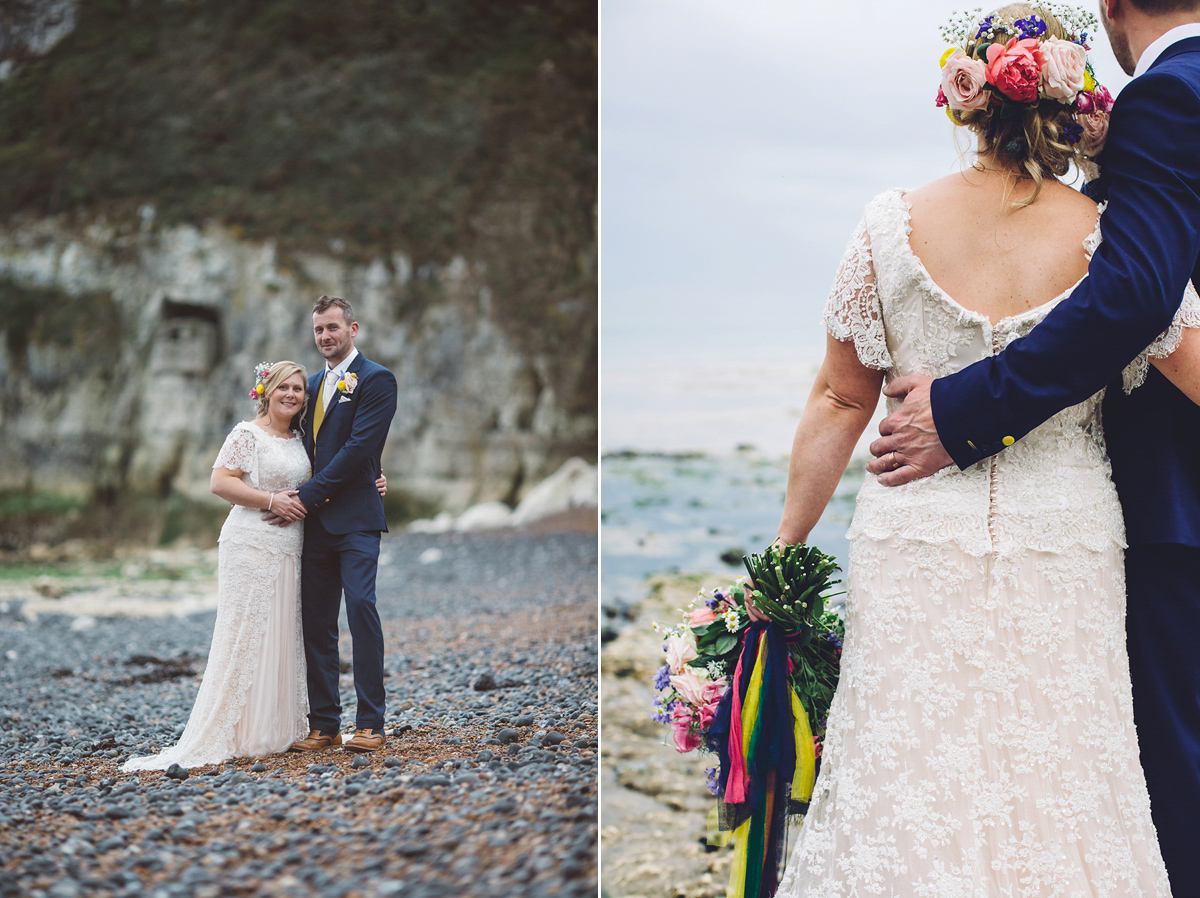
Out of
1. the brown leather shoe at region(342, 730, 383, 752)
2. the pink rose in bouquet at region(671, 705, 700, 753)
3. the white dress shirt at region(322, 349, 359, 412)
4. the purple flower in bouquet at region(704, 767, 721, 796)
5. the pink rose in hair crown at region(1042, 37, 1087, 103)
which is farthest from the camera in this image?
the white dress shirt at region(322, 349, 359, 412)

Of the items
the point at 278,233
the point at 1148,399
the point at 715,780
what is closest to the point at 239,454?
the point at 715,780

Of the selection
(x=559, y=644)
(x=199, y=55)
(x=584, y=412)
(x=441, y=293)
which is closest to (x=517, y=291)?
(x=441, y=293)

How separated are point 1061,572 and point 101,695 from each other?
5679mm

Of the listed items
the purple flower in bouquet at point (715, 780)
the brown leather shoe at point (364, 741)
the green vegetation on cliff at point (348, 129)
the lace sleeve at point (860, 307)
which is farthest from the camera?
the green vegetation on cliff at point (348, 129)

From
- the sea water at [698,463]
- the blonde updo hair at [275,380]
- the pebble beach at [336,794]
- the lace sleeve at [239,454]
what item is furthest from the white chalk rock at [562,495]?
the lace sleeve at [239,454]

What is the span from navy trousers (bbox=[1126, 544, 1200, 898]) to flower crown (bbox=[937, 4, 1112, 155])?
2.67 ft

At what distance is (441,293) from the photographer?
1723cm

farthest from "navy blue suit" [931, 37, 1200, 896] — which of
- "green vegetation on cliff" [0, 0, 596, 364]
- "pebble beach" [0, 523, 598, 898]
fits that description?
"green vegetation on cliff" [0, 0, 596, 364]

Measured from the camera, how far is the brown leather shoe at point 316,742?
3.36 meters

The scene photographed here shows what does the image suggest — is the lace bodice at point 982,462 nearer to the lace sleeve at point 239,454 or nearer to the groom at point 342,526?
the groom at point 342,526

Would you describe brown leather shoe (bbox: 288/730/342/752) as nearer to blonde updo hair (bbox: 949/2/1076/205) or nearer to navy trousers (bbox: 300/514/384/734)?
navy trousers (bbox: 300/514/384/734)

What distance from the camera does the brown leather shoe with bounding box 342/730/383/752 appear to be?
3.26 metres

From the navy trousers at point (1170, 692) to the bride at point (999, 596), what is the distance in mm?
72

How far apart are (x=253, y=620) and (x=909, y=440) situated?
2.53m
